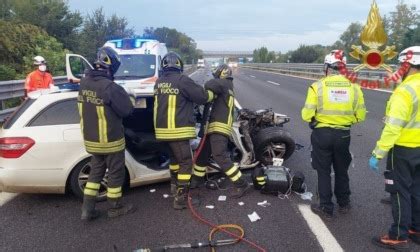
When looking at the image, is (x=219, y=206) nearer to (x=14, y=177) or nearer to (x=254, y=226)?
(x=254, y=226)

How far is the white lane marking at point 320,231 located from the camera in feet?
12.7

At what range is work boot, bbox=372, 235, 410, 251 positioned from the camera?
381 cm

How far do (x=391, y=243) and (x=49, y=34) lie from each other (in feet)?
104

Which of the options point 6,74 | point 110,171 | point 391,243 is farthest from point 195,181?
point 6,74

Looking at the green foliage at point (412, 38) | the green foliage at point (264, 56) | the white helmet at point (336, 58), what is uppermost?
the green foliage at point (412, 38)

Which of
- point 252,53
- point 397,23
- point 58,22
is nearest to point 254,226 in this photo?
point 58,22

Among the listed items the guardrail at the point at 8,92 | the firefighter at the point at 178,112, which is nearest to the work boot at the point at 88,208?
the firefighter at the point at 178,112

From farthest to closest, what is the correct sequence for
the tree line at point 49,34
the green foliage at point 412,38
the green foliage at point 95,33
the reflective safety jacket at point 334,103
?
the green foliage at point 412,38, the green foliage at point 95,33, the tree line at point 49,34, the reflective safety jacket at point 334,103

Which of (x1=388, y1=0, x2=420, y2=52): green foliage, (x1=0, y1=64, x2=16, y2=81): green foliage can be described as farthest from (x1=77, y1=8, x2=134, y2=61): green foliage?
(x1=388, y1=0, x2=420, y2=52): green foliage

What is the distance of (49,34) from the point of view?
31203 mm

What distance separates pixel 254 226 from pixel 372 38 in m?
3.40

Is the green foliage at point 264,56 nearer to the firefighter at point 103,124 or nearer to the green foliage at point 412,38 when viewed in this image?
the green foliage at point 412,38

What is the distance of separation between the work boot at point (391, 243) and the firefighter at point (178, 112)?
86.4 inches

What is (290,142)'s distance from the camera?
6.13m
